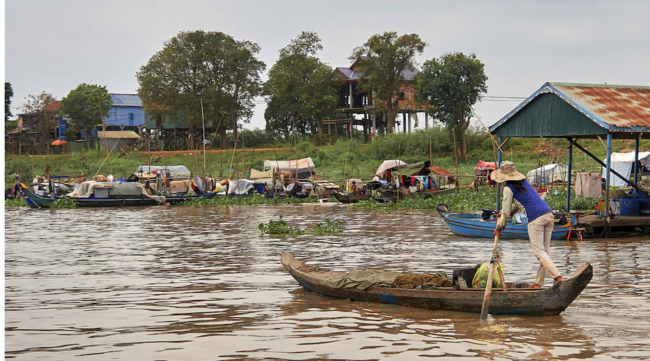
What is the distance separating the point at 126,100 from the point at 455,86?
28.2 metres

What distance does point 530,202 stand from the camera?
8.48 meters

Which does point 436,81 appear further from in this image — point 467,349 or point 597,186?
point 467,349

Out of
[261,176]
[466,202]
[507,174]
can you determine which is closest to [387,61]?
[261,176]

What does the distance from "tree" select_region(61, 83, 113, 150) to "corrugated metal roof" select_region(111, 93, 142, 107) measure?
3.19m

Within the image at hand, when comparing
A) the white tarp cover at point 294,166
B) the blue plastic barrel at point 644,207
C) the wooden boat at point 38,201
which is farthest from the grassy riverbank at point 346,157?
the blue plastic barrel at point 644,207

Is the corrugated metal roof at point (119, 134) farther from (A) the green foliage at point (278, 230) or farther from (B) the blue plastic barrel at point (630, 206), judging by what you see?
(B) the blue plastic barrel at point (630, 206)

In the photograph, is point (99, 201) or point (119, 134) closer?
point (99, 201)

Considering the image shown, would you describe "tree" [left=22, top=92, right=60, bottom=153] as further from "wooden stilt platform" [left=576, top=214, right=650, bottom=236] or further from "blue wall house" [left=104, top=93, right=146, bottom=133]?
"wooden stilt platform" [left=576, top=214, right=650, bottom=236]

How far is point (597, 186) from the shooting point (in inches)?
987

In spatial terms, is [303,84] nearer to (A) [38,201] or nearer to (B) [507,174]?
(A) [38,201]

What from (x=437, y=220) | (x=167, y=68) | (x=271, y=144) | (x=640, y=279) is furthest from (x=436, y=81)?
(x=640, y=279)

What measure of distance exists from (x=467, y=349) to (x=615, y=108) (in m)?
11.8

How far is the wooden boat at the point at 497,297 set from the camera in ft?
25.2

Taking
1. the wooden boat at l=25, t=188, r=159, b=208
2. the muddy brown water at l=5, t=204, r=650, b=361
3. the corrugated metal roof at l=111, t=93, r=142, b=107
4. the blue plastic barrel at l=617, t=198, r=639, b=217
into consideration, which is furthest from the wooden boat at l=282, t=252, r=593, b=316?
the corrugated metal roof at l=111, t=93, r=142, b=107
